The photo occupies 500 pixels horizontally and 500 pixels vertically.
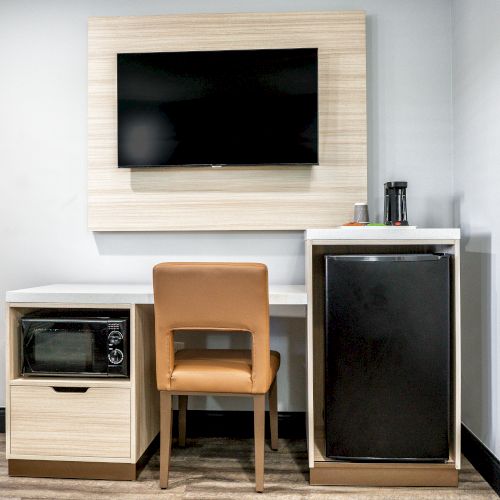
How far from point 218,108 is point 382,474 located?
1.92 meters

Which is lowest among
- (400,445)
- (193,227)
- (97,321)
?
(400,445)

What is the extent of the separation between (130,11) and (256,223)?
137 cm

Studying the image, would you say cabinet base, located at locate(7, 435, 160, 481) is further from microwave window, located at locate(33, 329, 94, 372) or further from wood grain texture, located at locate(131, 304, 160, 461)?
microwave window, located at locate(33, 329, 94, 372)

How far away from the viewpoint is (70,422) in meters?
2.27

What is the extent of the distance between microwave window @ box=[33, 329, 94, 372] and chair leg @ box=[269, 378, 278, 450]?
2.92 feet

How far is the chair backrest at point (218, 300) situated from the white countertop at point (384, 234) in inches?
12.9

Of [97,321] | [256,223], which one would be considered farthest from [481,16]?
[97,321]

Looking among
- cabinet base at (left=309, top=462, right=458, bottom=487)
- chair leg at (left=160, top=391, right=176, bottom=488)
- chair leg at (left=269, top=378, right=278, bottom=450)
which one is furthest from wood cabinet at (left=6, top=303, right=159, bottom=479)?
cabinet base at (left=309, top=462, right=458, bottom=487)

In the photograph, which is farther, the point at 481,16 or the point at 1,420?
the point at 1,420

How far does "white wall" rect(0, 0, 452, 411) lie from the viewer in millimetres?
2762

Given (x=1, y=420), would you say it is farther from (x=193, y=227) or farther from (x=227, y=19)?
(x=227, y=19)

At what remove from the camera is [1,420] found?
2879 millimetres

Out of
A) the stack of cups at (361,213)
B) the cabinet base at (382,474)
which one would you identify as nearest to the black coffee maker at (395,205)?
the stack of cups at (361,213)

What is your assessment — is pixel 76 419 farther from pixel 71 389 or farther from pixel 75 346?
pixel 75 346
